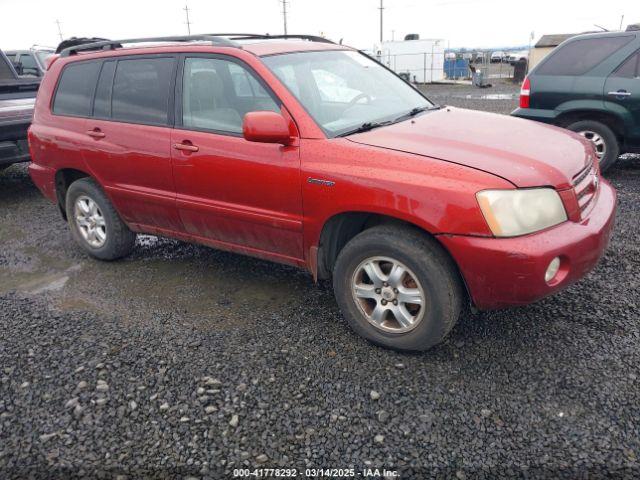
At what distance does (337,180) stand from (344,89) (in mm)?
1099

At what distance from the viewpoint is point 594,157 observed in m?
3.49

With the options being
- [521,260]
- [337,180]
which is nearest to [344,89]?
[337,180]

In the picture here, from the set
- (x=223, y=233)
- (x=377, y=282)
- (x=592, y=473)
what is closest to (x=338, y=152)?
(x=377, y=282)

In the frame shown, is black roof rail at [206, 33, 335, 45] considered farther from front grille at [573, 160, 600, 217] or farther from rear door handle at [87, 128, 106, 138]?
front grille at [573, 160, 600, 217]

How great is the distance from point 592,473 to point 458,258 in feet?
3.63

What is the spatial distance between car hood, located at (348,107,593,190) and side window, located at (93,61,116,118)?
222 centimetres

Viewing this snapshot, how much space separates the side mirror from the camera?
308 cm

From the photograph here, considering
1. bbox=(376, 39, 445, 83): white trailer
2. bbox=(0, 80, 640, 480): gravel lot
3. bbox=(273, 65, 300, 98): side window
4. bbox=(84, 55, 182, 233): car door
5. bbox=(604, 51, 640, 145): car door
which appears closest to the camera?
bbox=(0, 80, 640, 480): gravel lot

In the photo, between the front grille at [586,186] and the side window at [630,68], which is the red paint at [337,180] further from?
the side window at [630,68]

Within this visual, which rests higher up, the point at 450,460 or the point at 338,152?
the point at 338,152

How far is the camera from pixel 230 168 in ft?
11.4

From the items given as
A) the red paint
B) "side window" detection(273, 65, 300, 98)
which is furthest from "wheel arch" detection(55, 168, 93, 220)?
"side window" detection(273, 65, 300, 98)

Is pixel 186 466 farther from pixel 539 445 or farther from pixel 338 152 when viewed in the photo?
pixel 338 152

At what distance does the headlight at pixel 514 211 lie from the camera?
2.63 metres
